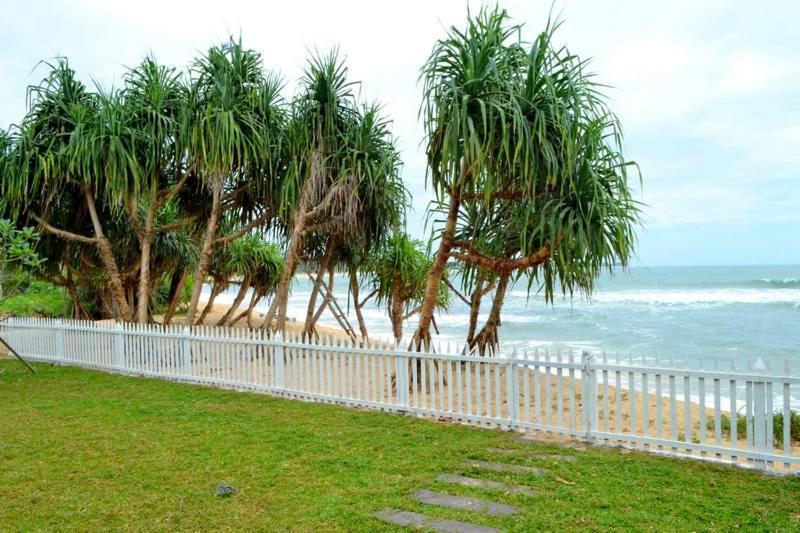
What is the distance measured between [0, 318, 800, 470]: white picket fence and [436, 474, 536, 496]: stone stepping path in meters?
1.27

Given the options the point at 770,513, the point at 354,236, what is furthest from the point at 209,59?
the point at 770,513

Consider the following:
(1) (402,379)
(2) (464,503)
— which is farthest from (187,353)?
(2) (464,503)

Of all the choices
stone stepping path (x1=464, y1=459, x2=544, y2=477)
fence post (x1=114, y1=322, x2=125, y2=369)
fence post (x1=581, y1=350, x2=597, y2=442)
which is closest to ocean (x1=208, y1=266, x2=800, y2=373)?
fence post (x1=581, y1=350, x2=597, y2=442)

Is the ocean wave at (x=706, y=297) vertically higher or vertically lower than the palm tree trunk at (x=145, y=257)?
lower

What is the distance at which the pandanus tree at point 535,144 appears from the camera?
6285 mm

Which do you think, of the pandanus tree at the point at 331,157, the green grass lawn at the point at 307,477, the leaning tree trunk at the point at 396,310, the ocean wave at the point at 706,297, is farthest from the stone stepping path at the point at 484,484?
the ocean wave at the point at 706,297

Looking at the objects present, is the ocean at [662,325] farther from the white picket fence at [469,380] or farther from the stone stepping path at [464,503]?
the stone stepping path at [464,503]

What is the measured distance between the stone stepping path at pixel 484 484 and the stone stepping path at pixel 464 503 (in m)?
0.25

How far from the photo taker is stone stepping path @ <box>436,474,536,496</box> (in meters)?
4.09

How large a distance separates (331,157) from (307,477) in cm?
613

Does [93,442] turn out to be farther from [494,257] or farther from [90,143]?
[90,143]

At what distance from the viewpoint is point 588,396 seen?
5.41 m

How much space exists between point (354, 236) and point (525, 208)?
432 centimetres

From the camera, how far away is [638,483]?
13.8 ft
